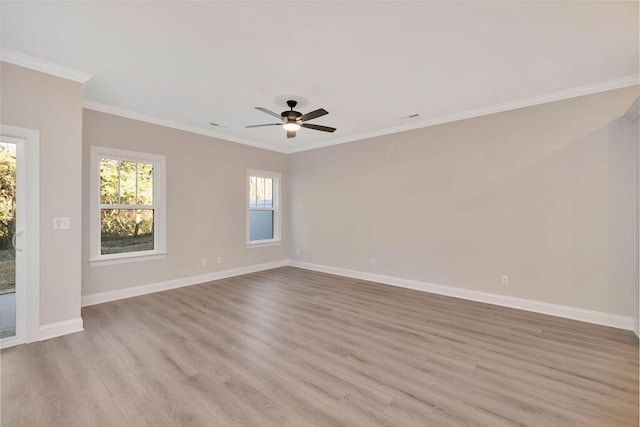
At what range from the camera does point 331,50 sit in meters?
2.63

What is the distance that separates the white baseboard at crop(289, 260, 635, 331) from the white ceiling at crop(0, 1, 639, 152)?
2.63 metres

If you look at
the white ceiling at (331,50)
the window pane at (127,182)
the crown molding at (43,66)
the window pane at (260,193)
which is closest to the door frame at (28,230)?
the crown molding at (43,66)

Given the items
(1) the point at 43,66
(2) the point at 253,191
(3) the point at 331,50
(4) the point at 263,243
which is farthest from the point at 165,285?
(3) the point at 331,50

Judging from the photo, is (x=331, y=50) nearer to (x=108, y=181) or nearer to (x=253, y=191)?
(x=108, y=181)

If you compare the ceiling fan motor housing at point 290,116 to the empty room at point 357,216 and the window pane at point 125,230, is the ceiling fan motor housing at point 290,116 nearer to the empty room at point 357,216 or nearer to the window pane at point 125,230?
the empty room at point 357,216

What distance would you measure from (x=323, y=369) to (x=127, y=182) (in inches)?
160

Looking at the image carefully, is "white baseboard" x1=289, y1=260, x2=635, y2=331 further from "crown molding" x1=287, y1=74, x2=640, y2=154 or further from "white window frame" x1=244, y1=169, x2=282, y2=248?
"crown molding" x1=287, y1=74, x2=640, y2=154

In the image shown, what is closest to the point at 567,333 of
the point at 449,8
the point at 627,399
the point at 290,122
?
the point at 627,399

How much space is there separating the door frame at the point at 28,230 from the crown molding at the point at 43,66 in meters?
0.65

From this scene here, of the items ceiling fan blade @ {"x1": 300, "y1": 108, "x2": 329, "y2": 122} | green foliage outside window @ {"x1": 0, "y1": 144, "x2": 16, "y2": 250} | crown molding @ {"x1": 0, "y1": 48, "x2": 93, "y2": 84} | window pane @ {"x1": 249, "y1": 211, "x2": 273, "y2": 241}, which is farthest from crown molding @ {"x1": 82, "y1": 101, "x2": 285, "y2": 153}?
ceiling fan blade @ {"x1": 300, "y1": 108, "x2": 329, "y2": 122}

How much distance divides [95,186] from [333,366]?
3971 millimetres

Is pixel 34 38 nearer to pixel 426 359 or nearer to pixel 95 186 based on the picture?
pixel 95 186

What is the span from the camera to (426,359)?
2543 millimetres

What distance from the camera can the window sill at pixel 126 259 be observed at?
3987mm
